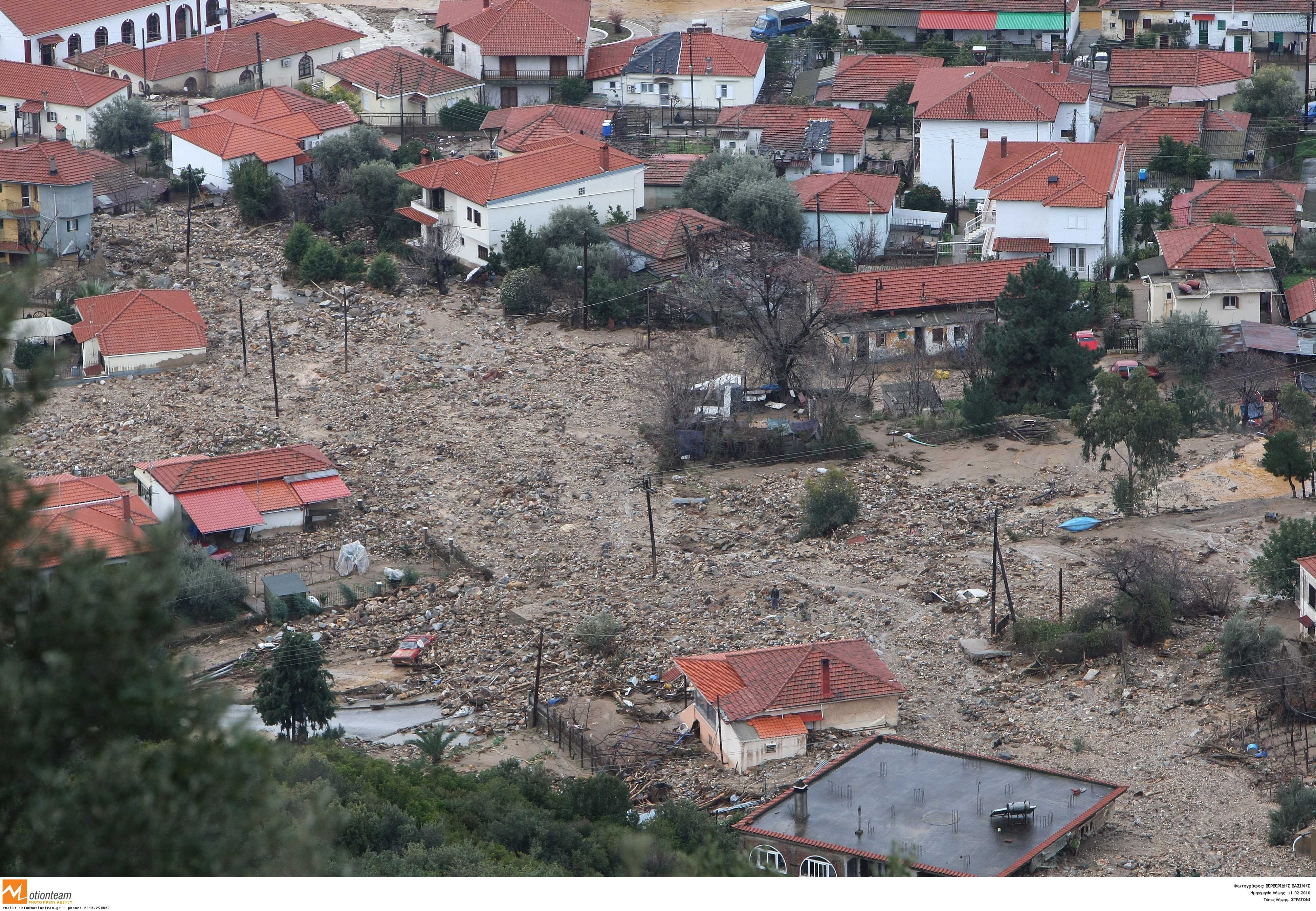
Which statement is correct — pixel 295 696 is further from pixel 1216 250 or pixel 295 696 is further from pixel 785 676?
pixel 1216 250

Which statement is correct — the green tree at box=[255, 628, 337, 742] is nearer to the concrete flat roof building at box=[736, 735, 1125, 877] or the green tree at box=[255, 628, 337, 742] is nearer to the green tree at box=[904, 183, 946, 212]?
the concrete flat roof building at box=[736, 735, 1125, 877]

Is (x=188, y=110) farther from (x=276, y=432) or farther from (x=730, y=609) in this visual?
(x=730, y=609)

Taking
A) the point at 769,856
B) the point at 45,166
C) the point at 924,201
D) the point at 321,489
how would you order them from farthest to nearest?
the point at 924,201
the point at 45,166
the point at 321,489
the point at 769,856

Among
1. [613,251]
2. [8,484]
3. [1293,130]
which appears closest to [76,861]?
[8,484]

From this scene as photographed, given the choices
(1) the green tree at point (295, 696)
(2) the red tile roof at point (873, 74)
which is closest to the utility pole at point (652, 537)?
(1) the green tree at point (295, 696)

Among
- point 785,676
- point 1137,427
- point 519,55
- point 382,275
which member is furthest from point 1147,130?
point 785,676

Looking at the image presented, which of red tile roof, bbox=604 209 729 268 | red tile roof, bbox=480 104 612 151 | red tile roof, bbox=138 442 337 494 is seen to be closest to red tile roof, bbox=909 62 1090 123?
red tile roof, bbox=604 209 729 268

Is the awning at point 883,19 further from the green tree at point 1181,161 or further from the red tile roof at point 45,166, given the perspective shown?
the red tile roof at point 45,166
